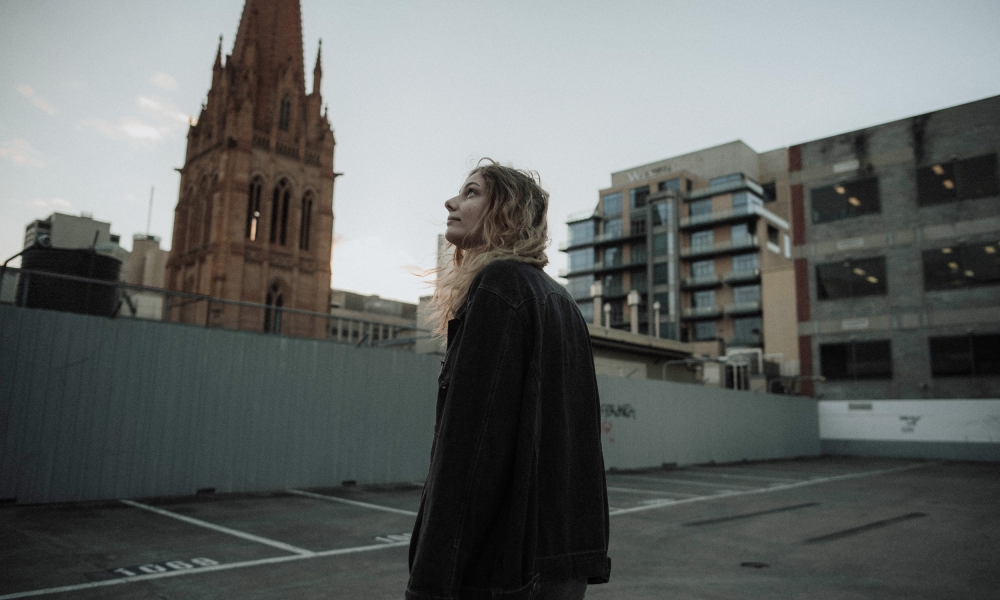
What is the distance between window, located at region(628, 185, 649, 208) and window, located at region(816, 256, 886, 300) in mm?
36698

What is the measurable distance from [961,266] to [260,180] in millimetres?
45727

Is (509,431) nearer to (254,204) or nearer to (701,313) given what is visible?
(254,204)

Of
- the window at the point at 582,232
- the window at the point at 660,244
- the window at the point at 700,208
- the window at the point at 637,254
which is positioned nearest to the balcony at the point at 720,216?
the window at the point at 700,208

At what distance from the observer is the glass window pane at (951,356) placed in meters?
26.8

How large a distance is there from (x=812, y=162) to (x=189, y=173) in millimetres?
46858

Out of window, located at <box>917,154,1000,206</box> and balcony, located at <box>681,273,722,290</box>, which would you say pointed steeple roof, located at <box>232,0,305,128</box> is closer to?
balcony, located at <box>681,273,722,290</box>

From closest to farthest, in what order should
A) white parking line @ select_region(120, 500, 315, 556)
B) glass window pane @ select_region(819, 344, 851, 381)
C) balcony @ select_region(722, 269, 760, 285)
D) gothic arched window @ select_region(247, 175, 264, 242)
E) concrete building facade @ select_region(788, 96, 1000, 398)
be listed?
white parking line @ select_region(120, 500, 315, 556) < concrete building facade @ select_region(788, 96, 1000, 398) < glass window pane @ select_region(819, 344, 851, 381) < gothic arched window @ select_region(247, 175, 264, 242) < balcony @ select_region(722, 269, 760, 285)

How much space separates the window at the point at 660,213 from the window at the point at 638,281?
5.38 metres

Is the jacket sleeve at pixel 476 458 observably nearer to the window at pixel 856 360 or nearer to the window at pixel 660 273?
the window at pixel 856 360

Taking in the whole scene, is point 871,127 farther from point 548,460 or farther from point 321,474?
point 548,460

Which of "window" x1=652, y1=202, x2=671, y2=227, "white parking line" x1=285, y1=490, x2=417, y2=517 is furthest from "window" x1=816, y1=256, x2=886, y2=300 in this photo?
"window" x1=652, y1=202, x2=671, y2=227

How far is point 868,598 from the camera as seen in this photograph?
5094 mm

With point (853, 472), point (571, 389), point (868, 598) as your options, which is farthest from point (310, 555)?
point (853, 472)

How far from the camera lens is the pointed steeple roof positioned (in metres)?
51.1
